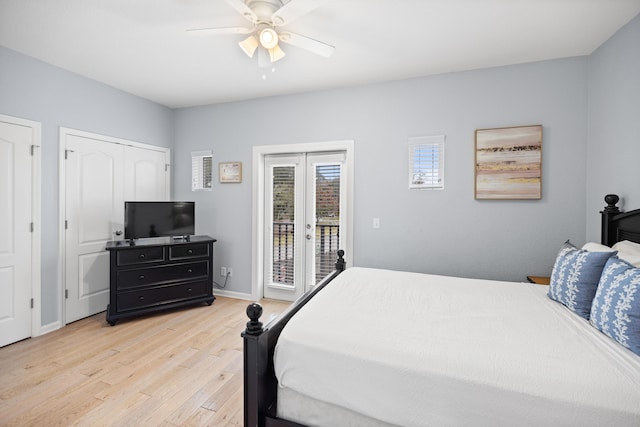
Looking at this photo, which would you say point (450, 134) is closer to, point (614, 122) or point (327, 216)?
point (614, 122)

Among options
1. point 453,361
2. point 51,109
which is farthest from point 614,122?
point 51,109

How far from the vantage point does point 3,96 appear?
2689mm

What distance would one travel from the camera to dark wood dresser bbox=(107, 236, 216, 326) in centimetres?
325

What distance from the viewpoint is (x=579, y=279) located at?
167cm

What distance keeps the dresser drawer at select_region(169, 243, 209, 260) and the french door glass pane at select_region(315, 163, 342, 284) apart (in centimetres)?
141

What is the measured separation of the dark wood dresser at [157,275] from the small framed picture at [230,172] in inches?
33.5

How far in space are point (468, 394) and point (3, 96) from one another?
4080 mm

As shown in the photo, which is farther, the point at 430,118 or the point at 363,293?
the point at 430,118

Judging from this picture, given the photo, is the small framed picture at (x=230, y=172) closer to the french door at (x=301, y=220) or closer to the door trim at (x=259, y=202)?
the door trim at (x=259, y=202)

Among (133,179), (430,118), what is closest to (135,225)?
(133,179)

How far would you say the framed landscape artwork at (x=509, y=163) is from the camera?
2.86 meters

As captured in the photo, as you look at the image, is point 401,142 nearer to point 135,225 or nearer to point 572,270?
point 572,270

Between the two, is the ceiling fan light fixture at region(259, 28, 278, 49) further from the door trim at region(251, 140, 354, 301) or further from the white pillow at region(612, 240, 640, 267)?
the white pillow at region(612, 240, 640, 267)

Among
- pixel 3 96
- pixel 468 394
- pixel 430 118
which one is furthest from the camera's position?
pixel 430 118
